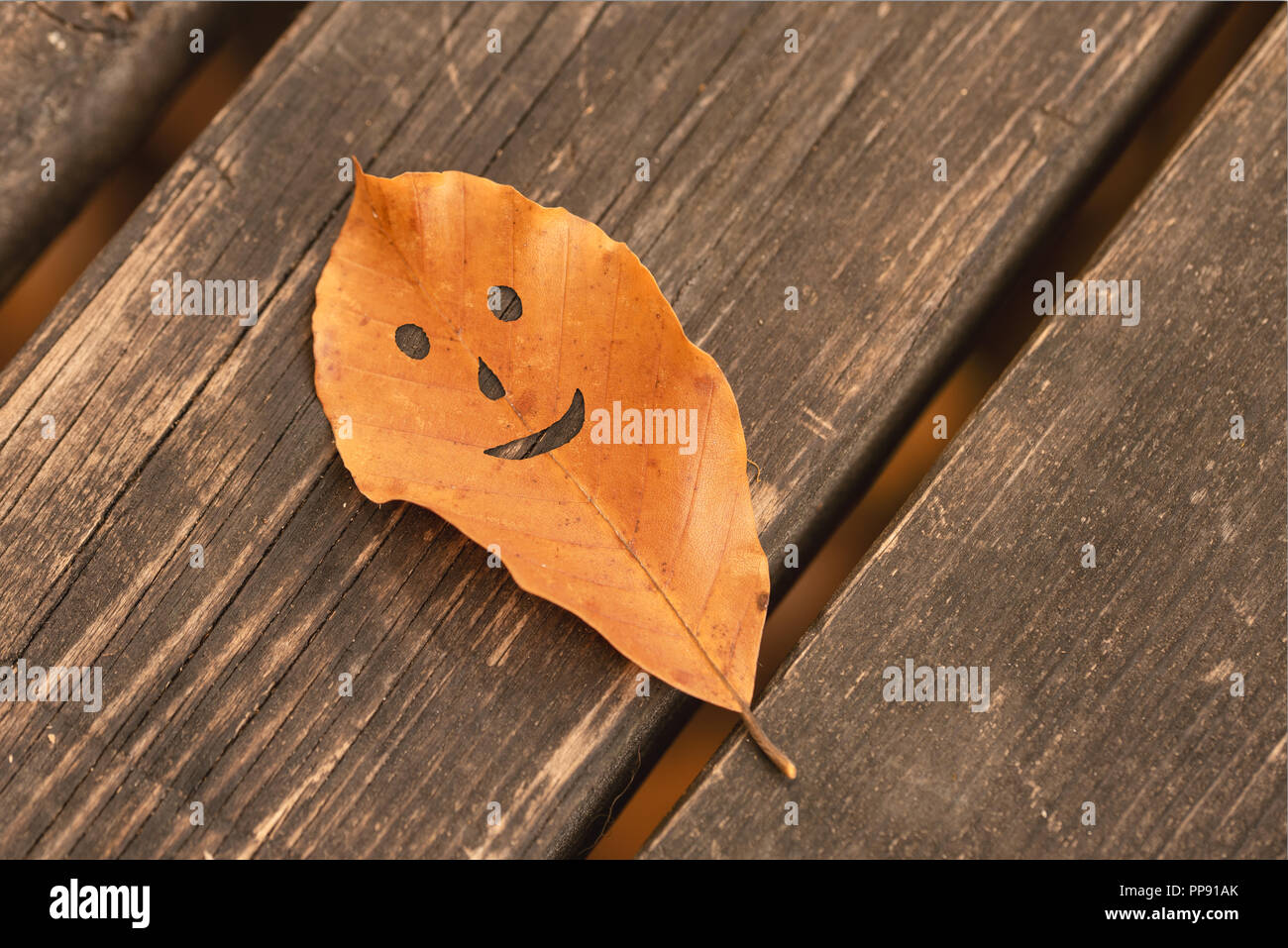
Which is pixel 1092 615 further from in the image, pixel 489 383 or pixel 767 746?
pixel 489 383

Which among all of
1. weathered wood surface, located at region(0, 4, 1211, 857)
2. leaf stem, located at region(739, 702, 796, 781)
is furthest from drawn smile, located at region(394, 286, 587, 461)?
leaf stem, located at region(739, 702, 796, 781)

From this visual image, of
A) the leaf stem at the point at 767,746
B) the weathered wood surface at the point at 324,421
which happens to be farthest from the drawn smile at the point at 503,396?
the leaf stem at the point at 767,746

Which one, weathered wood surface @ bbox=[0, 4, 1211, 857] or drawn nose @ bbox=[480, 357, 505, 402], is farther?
weathered wood surface @ bbox=[0, 4, 1211, 857]

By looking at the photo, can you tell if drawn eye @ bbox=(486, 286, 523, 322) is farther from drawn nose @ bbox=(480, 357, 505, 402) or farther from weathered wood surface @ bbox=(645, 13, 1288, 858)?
weathered wood surface @ bbox=(645, 13, 1288, 858)

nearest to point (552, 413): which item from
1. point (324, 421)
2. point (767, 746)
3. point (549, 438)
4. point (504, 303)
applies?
point (549, 438)
